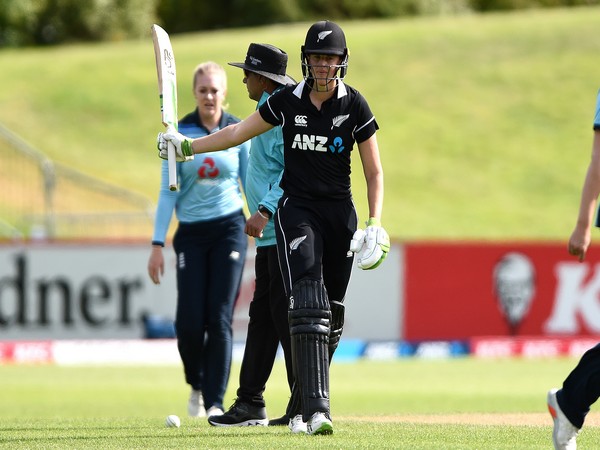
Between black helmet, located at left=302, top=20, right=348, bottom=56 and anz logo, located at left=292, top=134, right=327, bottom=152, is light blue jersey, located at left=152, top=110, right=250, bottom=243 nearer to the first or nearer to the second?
anz logo, located at left=292, top=134, right=327, bottom=152

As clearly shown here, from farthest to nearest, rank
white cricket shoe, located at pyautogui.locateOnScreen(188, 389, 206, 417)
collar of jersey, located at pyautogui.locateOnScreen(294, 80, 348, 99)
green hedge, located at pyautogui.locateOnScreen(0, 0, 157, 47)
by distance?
green hedge, located at pyautogui.locateOnScreen(0, 0, 157, 47)
white cricket shoe, located at pyautogui.locateOnScreen(188, 389, 206, 417)
collar of jersey, located at pyautogui.locateOnScreen(294, 80, 348, 99)

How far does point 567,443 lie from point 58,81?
4008 cm

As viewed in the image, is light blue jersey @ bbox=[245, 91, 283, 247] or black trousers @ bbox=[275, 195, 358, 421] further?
light blue jersey @ bbox=[245, 91, 283, 247]

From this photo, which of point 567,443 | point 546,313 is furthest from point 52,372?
point 567,443

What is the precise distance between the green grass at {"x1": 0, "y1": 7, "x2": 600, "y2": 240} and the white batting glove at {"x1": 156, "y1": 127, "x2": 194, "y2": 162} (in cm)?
2637

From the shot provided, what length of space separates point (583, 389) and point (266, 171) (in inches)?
A: 106

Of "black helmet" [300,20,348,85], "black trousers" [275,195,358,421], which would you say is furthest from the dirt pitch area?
"black helmet" [300,20,348,85]

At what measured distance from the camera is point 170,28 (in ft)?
196

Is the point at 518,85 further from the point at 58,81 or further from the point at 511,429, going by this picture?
the point at 511,429

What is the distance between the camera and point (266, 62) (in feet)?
26.8

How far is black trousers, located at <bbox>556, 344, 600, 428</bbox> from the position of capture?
618 cm

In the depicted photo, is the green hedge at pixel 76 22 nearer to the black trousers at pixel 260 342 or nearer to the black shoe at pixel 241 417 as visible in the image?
the black trousers at pixel 260 342

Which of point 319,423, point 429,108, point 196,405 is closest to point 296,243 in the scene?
point 319,423

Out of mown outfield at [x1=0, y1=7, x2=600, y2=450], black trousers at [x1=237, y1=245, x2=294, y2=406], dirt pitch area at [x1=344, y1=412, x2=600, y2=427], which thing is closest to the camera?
black trousers at [x1=237, y1=245, x2=294, y2=406]
